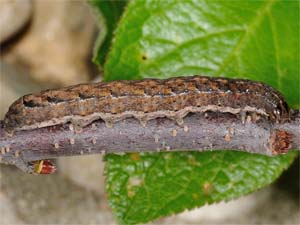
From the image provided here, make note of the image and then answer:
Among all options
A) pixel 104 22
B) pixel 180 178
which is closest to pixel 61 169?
pixel 104 22

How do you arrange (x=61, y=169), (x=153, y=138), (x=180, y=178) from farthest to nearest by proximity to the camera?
1. (x=61, y=169)
2. (x=180, y=178)
3. (x=153, y=138)

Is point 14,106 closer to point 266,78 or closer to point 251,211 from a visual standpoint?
point 266,78

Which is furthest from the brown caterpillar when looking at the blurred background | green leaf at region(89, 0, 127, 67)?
the blurred background

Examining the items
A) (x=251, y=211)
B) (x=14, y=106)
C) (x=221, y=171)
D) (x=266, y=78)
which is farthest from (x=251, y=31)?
(x=251, y=211)

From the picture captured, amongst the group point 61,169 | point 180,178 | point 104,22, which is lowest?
point 180,178

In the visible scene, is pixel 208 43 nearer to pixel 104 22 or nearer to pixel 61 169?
pixel 104 22

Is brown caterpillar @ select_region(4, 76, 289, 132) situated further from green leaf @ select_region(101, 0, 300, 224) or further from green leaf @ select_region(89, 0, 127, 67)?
green leaf @ select_region(89, 0, 127, 67)

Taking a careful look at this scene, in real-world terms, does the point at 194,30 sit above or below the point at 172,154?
above
